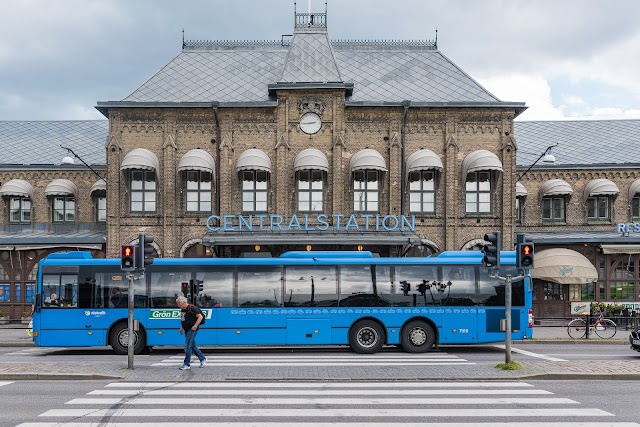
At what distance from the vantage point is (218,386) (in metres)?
14.7

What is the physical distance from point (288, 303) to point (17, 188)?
2246 centimetres

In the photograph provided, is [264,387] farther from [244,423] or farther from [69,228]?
[69,228]

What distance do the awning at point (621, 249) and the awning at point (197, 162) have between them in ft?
65.5

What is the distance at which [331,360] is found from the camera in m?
19.7

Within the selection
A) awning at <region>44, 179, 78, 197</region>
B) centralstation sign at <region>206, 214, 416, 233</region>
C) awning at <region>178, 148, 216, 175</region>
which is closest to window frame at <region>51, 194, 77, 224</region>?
awning at <region>44, 179, 78, 197</region>

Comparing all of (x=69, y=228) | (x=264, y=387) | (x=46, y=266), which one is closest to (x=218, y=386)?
(x=264, y=387)

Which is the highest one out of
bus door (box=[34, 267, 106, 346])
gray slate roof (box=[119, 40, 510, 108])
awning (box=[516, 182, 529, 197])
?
gray slate roof (box=[119, 40, 510, 108])

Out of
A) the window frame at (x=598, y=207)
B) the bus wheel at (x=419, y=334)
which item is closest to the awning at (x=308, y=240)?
the bus wheel at (x=419, y=334)

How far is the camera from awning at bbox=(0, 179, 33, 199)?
3809cm

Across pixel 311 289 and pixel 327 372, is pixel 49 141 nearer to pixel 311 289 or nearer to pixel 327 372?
pixel 311 289

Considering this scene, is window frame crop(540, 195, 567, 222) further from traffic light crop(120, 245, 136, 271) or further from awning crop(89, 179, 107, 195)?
traffic light crop(120, 245, 136, 271)

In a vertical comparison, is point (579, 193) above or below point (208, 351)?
above

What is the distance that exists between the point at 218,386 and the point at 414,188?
2181 centimetres

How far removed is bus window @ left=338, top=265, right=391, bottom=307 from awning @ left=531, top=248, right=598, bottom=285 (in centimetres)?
1623
